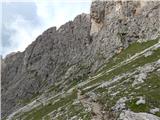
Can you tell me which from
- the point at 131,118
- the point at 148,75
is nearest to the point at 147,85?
the point at 148,75

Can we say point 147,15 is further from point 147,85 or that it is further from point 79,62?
point 147,85

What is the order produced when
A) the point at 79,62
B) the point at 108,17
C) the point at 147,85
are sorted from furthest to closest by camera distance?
the point at 79,62, the point at 108,17, the point at 147,85

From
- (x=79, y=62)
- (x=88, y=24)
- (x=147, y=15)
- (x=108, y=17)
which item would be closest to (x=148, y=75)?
(x=147, y=15)

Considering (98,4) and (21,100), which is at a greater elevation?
(98,4)

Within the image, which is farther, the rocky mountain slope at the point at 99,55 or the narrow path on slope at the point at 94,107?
the rocky mountain slope at the point at 99,55

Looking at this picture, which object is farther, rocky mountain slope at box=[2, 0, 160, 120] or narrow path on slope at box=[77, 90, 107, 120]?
rocky mountain slope at box=[2, 0, 160, 120]

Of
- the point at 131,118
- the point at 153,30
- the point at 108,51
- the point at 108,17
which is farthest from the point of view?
the point at 108,17

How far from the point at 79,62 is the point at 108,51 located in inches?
955

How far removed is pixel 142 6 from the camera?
14838 cm

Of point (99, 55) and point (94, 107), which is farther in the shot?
point (99, 55)

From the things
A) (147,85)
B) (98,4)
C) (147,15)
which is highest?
(98,4)

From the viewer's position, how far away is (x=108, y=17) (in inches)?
6186

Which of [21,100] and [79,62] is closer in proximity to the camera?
[79,62]

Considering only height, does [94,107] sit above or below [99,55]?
below
